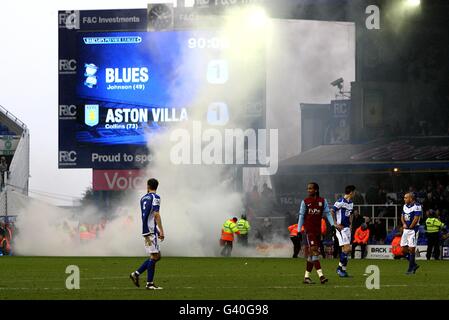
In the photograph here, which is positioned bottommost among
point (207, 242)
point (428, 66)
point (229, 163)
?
point (207, 242)

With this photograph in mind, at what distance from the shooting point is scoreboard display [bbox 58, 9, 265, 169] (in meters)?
48.8

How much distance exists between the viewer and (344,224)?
84.4ft

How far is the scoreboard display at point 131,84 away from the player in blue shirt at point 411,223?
73.6ft

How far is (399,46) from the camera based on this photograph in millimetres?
52812

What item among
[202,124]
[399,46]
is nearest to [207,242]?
[202,124]

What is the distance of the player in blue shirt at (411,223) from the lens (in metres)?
26.3

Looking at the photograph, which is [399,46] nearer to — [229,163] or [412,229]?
[229,163]

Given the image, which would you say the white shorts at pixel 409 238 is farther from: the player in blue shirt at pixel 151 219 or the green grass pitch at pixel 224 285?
the player in blue shirt at pixel 151 219

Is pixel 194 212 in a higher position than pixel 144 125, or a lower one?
lower

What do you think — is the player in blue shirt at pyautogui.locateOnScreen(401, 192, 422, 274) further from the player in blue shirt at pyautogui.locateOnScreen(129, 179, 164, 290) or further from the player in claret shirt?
the player in blue shirt at pyautogui.locateOnScreen(129, 179, 164, 290)

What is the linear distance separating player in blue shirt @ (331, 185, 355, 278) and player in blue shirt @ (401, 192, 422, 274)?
4.91ft

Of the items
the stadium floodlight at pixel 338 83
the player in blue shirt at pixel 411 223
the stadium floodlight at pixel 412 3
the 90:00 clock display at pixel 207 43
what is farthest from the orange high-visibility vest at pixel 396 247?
the player in blue shirt at pixel 411 223
